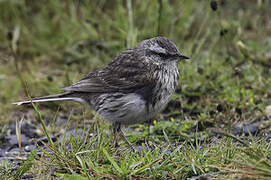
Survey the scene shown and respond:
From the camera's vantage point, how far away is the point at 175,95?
5582mm

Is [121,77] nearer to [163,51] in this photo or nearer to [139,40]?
[163,51]

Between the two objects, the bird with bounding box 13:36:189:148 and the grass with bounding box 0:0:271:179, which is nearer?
the grass with bounding box 0:0:271:179

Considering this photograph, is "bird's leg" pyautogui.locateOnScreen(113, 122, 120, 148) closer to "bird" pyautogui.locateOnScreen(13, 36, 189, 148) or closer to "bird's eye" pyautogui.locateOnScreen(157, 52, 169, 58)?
"bird" pyautogui.locateOnScreen(13, 36, 189, 148)

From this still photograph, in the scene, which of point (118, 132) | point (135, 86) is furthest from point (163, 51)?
point (118, 132)

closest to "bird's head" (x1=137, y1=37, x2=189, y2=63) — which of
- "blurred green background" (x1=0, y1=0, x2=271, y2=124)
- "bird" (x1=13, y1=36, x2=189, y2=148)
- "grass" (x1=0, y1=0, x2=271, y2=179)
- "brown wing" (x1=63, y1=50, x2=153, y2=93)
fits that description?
"bird" (x1=13, y1=36, x2=189, y2=148)

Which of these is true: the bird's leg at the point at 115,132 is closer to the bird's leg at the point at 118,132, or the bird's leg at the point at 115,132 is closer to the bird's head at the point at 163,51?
the bird's leg at the point at 118,132

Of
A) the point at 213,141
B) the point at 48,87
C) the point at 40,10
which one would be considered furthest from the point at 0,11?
the point at 213,141

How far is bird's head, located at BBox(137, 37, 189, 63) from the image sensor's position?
4.45 metres

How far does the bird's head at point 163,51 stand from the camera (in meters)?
4.45


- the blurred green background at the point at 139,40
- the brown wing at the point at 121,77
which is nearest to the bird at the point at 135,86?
the brown wing at the point at 121,77

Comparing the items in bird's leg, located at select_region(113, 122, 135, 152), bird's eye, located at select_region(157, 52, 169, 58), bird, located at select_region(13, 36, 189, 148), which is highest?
bird's eye, located at select_region(157, 52, 169, 58)

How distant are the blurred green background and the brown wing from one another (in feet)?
3.26

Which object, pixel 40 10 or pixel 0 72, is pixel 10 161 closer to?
pixel 0 72

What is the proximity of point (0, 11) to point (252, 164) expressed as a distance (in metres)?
6.79
